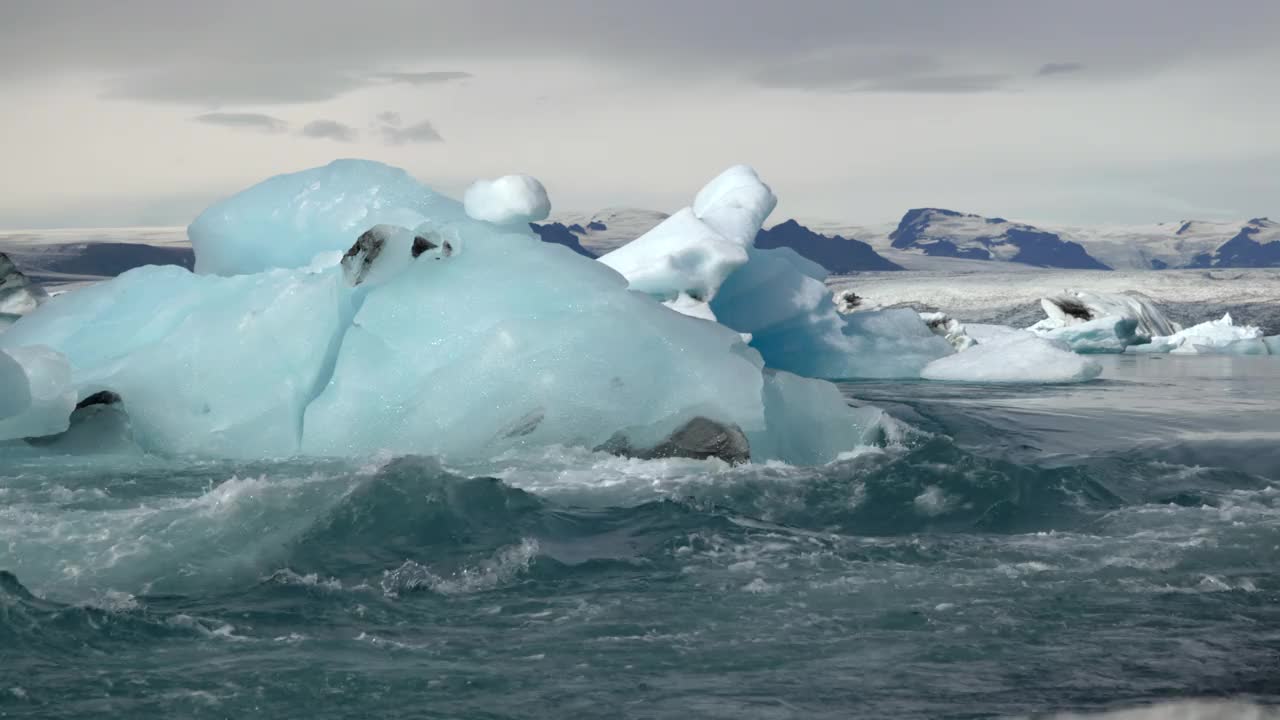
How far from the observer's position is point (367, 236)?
907 cm

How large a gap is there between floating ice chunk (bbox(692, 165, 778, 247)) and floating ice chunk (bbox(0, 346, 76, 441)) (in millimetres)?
7575

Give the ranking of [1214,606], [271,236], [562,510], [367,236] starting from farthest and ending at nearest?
[271,236]
[367,236]
[562,510]
[1214,606]

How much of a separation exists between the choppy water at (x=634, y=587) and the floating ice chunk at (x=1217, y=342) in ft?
60.0

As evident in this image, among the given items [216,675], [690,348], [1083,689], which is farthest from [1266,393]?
[216,675]

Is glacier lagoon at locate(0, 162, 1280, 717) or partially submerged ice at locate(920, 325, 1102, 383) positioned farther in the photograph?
partially submerged ice at locate(920, 325, 1102, 383)

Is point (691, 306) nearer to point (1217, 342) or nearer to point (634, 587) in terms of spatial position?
point (634, 587)

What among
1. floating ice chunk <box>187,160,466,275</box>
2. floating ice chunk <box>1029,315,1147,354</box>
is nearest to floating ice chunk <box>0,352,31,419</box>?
floating ice chunk <box>187,160,466,275</box>

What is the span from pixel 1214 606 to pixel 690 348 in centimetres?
429

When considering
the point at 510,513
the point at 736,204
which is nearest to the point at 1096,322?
the point at 736,204

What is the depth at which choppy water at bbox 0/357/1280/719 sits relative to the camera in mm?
4094

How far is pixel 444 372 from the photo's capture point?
8891 millimetres

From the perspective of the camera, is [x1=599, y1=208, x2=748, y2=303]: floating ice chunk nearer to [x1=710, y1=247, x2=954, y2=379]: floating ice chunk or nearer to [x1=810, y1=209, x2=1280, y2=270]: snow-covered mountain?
[x1=710, y1=247, x2=954, y2=379]: floating ice chunk

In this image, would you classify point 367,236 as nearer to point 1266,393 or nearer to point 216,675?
point 216,675

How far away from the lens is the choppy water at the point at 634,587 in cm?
409
